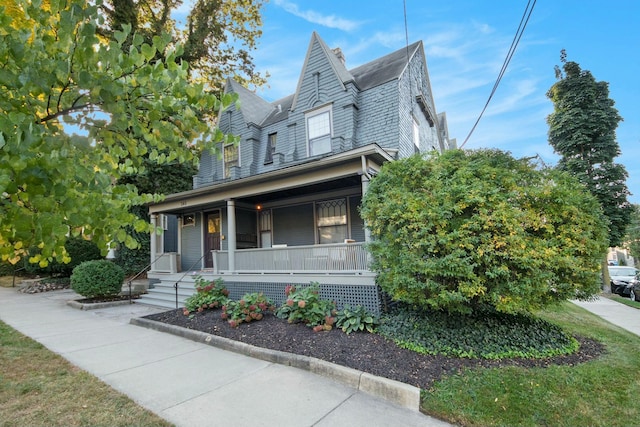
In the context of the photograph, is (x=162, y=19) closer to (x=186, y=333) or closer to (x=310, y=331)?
→ (x=186, y=333)

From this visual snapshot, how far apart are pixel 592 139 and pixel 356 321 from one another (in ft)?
51.0

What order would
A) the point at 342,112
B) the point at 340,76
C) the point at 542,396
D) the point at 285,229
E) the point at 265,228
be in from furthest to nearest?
1. the point at 265,228
2. the point at 285,229
3. the point at 340,76
4. the point at 342,112
5. the point at 542,396

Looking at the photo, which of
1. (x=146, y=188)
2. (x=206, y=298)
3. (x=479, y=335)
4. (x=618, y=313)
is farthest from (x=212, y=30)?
(x=618, y=313)

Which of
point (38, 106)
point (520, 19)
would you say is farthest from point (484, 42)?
point (38, 106)

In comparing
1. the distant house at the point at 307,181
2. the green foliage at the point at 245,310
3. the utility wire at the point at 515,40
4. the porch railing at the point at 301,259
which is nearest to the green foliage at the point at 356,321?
the distant house at the point at 307,181

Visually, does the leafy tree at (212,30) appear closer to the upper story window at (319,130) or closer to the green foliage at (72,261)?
the upper story window at (319,130)

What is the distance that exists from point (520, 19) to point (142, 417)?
1033 centimetres

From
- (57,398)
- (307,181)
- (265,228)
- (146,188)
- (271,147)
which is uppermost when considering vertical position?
(271,147)

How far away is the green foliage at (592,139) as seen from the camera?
543 inches

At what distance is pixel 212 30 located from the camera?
17.8 meters

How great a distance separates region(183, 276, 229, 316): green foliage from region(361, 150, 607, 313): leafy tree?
4.59m

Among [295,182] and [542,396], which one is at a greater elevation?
[295,182]

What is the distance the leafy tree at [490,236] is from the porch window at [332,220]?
173 inches

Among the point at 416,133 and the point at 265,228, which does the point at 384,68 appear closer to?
the point at 416,133
